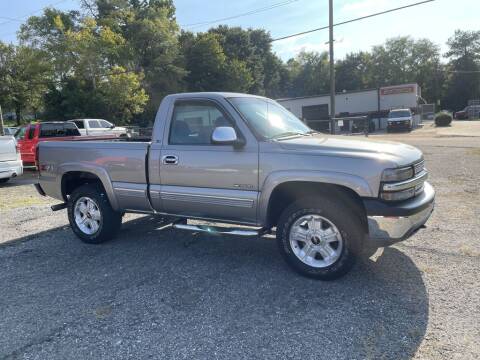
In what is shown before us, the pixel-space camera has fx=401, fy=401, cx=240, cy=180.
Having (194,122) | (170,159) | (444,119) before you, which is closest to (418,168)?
→ (194,122)

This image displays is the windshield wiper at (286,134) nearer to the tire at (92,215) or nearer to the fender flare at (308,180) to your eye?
the fender flare at (308,180)

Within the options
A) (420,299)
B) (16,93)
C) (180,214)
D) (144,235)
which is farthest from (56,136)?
(16,93)

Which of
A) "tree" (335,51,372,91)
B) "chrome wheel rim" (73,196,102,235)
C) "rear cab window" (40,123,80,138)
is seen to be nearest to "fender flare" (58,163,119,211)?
"chrome wheel rim" (73,196,102,235)

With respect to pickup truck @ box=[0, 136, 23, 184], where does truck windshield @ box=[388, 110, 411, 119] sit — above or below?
above

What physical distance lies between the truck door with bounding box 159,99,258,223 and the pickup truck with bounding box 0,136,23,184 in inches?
311

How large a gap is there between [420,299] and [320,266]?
95 centimetres

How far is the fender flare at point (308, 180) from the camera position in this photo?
3.75 meters

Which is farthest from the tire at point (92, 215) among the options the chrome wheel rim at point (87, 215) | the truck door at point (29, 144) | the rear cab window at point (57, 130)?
the rear cab window at point (57, 130)

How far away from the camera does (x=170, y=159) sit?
475 cm

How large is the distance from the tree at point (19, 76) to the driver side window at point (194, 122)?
3278cm

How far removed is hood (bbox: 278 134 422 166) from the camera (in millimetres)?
3820

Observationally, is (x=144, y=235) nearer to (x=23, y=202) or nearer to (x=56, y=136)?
(x=23, y=202)

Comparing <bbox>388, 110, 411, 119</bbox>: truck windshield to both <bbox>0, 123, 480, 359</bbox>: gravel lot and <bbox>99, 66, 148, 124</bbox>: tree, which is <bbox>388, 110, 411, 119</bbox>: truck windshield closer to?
<bbox>99, 66, 148, 124</bbox>: tree

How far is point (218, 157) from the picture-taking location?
14.6 feet
